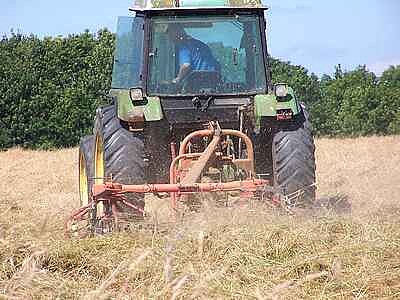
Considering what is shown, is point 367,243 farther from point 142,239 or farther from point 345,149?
point 345,149

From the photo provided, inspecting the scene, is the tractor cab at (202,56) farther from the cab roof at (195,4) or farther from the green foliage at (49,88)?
the green foliage at (49,88)

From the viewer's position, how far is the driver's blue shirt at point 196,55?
6.90 meters

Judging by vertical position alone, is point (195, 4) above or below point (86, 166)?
above

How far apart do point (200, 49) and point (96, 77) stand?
99.9 feet

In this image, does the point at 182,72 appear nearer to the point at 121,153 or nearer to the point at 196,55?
the point at 196,55

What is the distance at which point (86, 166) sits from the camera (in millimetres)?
7648

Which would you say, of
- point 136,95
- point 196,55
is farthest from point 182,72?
point 136,95

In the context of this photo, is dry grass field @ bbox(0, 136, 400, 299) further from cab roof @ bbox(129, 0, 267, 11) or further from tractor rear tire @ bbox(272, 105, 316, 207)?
cab roof @ bbox(129, 0, 267, 11)

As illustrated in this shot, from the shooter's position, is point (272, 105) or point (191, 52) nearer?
point (272, 105)

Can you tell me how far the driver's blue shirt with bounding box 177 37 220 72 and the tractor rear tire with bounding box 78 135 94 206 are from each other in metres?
1.35

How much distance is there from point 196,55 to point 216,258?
2.94 meters

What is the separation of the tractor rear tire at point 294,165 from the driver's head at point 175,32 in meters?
1.20

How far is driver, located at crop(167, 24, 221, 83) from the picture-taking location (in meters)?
6.90

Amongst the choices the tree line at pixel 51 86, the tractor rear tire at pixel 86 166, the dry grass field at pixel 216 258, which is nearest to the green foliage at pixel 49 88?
the tree line at pixel 51 86
